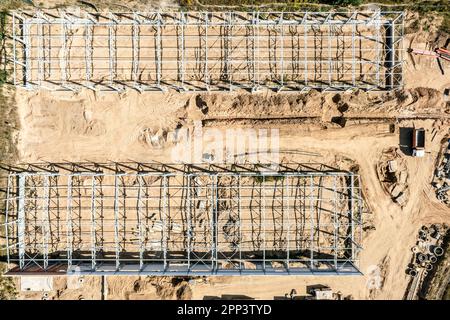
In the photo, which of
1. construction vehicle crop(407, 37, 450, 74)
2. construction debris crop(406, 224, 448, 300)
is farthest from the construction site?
construction debris crop(406, 224, 448, 300)

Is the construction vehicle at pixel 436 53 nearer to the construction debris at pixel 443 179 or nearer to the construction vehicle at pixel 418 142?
the construction vehicle at pixel 418 142

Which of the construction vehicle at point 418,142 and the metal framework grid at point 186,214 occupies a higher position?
the construction vehicle at point 418,142

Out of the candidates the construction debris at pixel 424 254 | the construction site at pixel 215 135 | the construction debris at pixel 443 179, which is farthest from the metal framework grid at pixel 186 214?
the construction debris at pixel 443 179

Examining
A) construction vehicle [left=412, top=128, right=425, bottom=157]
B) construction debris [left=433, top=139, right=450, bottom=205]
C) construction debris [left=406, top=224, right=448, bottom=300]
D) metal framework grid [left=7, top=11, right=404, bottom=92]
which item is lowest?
construction debris [left=406, top=224, right=448, bottom=300]

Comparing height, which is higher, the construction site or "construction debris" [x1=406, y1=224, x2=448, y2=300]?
the construction site

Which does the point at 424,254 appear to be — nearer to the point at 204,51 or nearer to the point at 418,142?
the point at 418,142

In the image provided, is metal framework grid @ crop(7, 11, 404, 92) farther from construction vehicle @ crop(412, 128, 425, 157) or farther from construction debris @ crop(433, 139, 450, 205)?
construction debris @ crop(433, 139, 450, 205)
